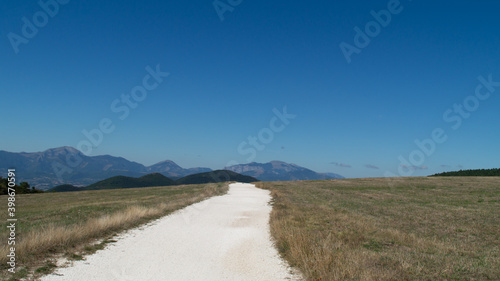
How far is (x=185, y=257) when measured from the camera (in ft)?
28.0

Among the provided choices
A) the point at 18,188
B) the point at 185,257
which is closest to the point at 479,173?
the point at 185,257

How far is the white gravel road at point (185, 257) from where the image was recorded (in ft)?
22.8

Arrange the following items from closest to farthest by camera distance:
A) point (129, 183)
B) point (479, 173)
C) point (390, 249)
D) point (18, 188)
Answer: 1. point (390, 249)
2. point (18, 188)
3. point (479, 173)
4. point (129, 183)

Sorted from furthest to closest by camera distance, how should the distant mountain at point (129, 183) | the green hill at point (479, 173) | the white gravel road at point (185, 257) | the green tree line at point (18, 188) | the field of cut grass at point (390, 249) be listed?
the distant mountain at point (129, 183), the green hill at point (479, 173), the green tree line at point (18, 188), the white gravel road at point (185, 257), the field of cut grass at point (390, 249)

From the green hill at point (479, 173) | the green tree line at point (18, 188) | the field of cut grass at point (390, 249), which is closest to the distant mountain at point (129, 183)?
the green tree line at point (18, 188)

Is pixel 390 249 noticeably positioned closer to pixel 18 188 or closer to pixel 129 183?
pixel 18 188

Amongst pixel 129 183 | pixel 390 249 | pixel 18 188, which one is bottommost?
pixel 129 183

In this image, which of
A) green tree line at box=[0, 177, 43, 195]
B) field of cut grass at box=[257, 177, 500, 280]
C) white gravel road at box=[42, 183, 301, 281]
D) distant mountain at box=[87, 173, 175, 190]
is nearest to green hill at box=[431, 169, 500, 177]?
A: field of cut grass at box=[257, 177, 500, 280]

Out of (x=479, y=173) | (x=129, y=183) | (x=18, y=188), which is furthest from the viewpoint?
(x=129, y=183)

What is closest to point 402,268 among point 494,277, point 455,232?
point 494,277

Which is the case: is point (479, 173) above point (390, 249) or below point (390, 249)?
above

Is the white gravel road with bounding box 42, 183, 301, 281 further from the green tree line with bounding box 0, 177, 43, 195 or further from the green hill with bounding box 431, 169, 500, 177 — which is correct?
the green hill with bounding box 431, 169, 500, 177

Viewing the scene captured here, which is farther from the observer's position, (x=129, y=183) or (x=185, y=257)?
(x=129, y=183)

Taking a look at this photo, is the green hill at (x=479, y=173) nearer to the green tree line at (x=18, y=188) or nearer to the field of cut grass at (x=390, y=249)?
the field of cut grass at (x=390, y=249)
